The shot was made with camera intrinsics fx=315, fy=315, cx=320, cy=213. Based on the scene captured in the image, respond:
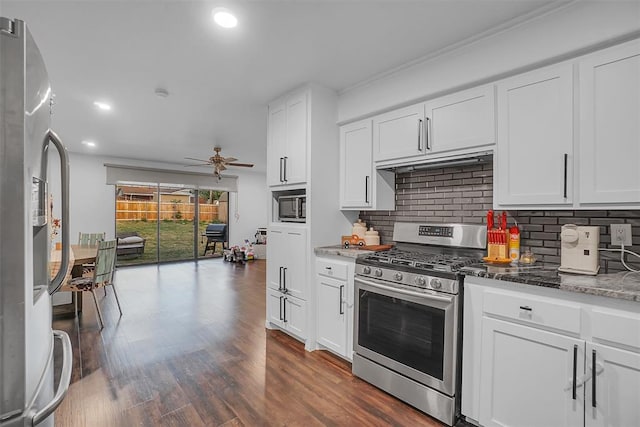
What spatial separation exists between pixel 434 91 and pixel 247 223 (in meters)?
7.30

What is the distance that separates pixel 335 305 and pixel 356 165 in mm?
1277

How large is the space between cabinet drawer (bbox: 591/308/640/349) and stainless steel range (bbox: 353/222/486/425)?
2.04 feet

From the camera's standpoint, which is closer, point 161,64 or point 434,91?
point 434,91

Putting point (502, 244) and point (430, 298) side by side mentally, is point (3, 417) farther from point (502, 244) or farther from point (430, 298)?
point (502, 244)

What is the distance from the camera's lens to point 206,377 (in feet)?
7.91

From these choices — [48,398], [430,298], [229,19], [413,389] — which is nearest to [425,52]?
[229,19]

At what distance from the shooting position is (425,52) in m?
2.34

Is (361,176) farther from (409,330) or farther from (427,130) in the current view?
(409,330)

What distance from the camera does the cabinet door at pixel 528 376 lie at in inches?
59.6

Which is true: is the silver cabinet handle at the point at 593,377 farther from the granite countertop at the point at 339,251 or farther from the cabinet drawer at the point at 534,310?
the granite countertop at the point at 339,251

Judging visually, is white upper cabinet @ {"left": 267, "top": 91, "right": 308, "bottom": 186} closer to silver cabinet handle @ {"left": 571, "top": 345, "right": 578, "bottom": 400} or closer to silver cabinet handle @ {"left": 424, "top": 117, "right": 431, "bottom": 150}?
silver cabinet handle @ {"left": 424, "top": 117, "right": 431, "bottom": 150}

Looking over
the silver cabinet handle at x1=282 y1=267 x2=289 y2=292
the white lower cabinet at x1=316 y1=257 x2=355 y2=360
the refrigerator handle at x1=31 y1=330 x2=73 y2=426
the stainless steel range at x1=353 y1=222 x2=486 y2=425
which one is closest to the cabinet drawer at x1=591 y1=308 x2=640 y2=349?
the stainless steel range at x1=353 y1=222 x2=486 y2=425

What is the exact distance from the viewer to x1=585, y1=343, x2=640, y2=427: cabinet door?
136 cm

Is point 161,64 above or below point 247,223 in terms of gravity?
above
